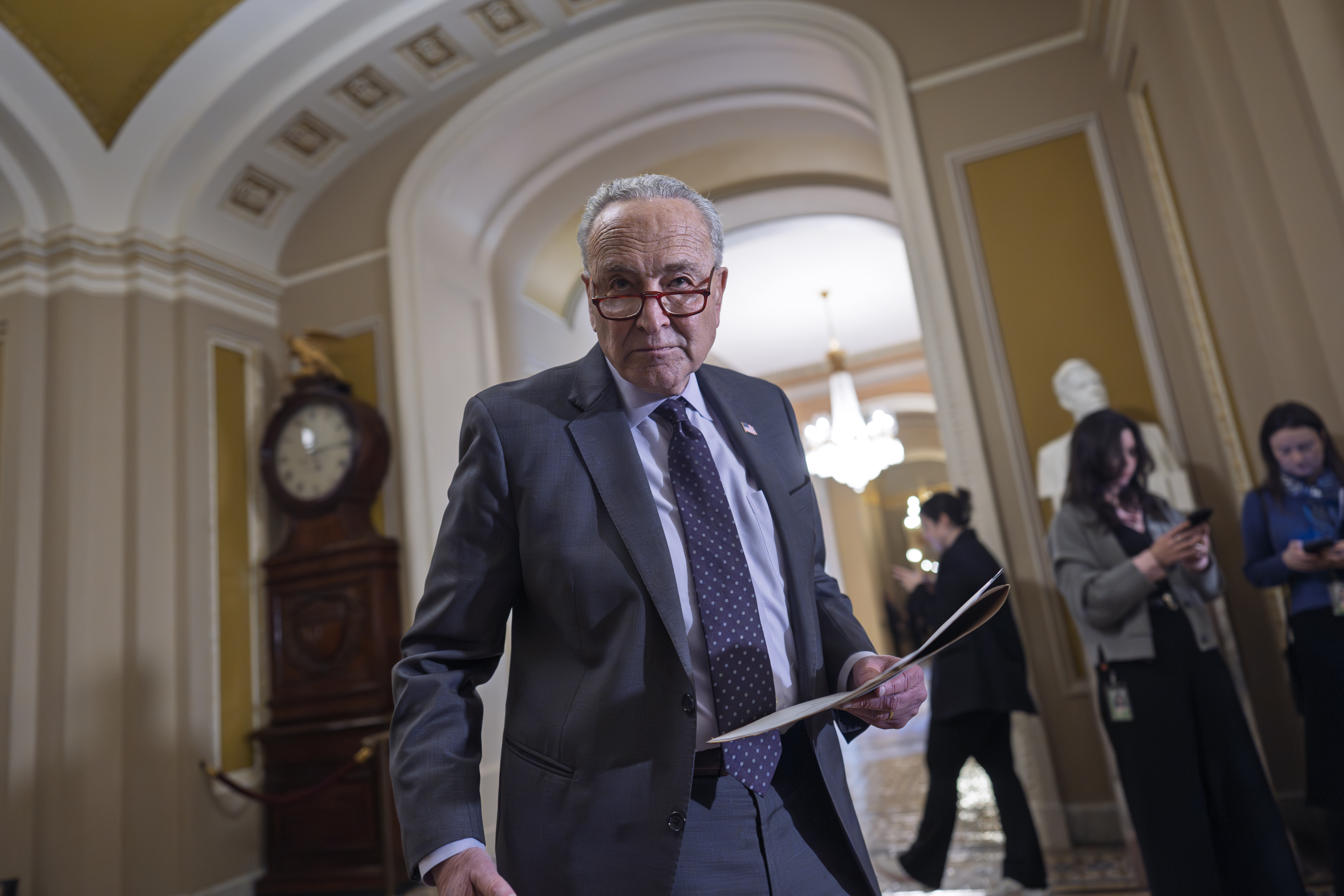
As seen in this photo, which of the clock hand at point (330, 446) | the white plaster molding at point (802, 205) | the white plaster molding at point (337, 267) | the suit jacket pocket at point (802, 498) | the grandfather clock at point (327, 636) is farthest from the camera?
the white plaster molding at point (802, 205)

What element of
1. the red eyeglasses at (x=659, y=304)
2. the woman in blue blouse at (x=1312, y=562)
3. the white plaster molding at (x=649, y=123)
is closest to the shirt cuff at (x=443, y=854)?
the red eyeglasses at (x=659, y=304)

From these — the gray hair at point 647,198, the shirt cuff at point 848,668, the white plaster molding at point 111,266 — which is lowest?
the shirt cuff at point 848,668

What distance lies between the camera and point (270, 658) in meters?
5.33

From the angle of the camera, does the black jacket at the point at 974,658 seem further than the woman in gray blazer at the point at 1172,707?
Yes

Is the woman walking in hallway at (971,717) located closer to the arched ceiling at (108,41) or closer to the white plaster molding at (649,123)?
the white plaster molding at (649,123)

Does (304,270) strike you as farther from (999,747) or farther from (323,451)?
(999,747)

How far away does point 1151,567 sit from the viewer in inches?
100

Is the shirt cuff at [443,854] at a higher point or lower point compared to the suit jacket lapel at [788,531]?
lower

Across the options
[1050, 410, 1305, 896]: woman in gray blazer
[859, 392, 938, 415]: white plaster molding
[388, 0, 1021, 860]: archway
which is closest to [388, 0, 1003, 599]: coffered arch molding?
[388, 0, 1021, 860]: archway

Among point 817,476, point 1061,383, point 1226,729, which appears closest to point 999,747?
point 1226,729

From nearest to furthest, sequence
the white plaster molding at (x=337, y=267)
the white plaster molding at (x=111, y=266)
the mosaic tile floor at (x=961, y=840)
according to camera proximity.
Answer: the mosaic tile floor at (x=961, y=840) → the white plaster molding at (x=111, y=266) → the white plaster molding at (x=337, y=267)

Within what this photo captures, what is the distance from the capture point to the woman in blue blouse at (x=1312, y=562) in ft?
8.27

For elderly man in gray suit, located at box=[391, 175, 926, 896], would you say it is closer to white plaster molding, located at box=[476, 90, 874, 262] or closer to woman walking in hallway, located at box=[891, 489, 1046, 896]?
woman walking in hallway, located at box=[891, 489, 1046, 896]

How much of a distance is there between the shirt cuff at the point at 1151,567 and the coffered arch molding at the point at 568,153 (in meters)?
1.83
